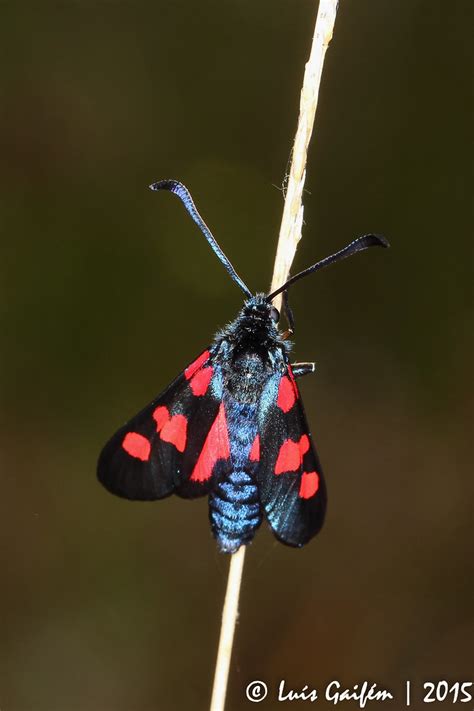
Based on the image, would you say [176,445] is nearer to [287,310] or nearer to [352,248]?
[287,310]

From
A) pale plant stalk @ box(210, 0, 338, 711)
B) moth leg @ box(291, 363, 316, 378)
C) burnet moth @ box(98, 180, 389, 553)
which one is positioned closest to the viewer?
pale plant stalk @ box(210, 0, 338, 711)

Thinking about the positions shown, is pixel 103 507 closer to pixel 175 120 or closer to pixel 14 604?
pixel 14 604

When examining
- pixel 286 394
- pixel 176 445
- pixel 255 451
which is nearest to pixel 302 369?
pixel 286 394

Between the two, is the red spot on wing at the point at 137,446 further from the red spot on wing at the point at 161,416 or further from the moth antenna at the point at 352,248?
the moth antenna at the point at 352,248

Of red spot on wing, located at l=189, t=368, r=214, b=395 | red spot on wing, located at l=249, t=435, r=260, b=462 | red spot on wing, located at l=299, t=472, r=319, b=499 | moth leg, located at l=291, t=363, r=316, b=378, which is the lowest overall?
red spot on wing, located at l=299, t=472, r=319, b=499

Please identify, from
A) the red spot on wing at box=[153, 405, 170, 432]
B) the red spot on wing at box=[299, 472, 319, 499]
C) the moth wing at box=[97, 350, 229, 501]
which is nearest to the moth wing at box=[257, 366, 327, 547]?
the red spot on wing at box=[299, 472, 319, 499]

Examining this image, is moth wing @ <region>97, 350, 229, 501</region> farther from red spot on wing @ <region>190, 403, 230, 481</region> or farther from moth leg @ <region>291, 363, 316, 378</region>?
moth leg @ <region>291, 363, 316, 378</region>

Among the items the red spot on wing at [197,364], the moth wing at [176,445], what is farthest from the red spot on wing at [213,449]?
the red spot on wing at [197,364]
